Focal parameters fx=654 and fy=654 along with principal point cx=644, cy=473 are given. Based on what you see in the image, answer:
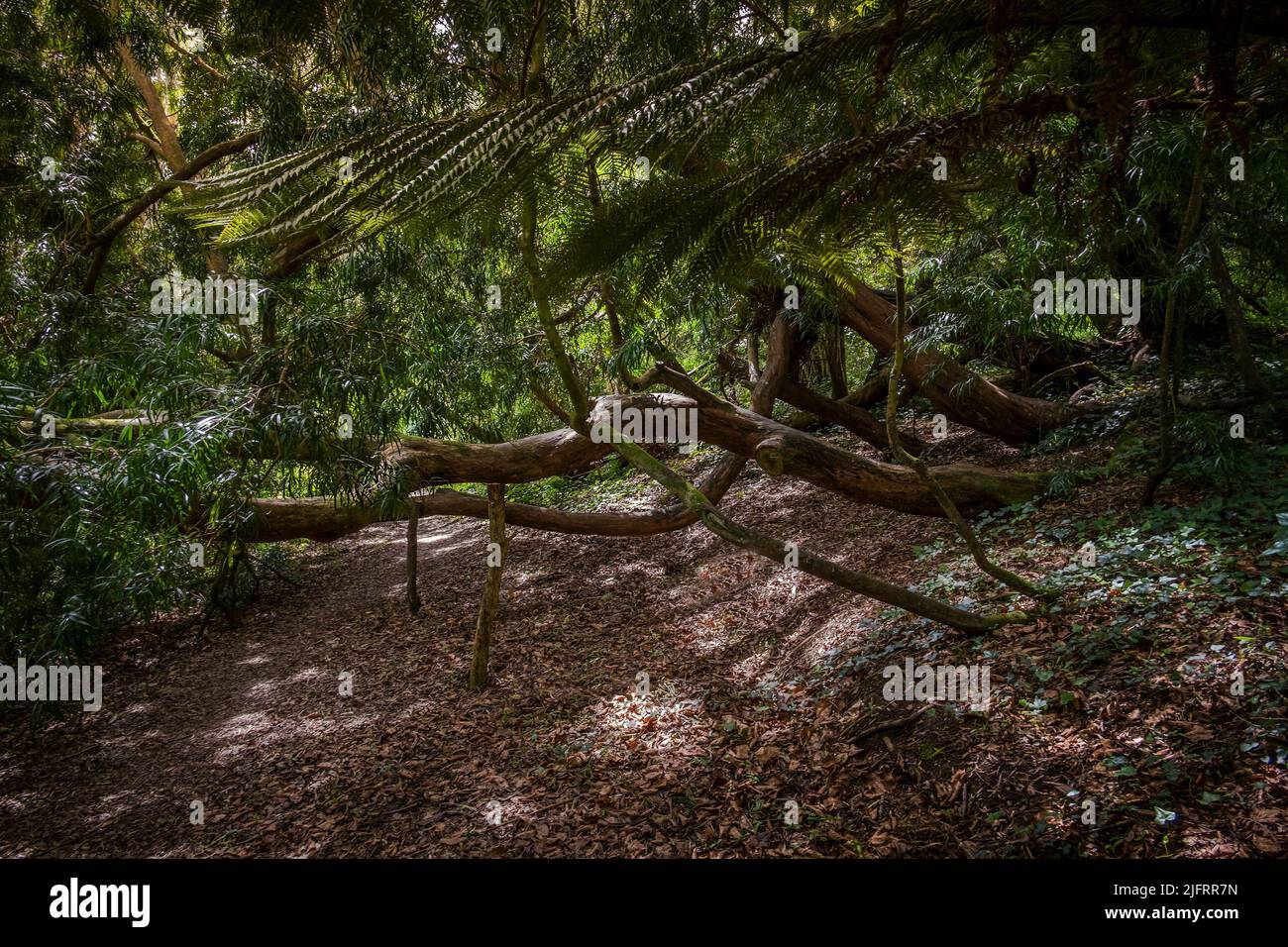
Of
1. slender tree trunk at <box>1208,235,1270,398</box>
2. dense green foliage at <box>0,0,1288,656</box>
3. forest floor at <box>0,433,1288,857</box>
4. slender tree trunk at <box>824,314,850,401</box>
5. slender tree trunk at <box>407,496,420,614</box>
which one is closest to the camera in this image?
dense green foliage at <box>0,0,1288,656</box>

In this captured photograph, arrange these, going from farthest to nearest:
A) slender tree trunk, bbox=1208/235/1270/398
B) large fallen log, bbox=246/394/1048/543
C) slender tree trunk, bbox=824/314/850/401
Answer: slender tree trunk, bbox=824/314/850/401
large fallen log, bbox=246/394/1048/543
slender tree trunk, bbox=1208/235/1270/398

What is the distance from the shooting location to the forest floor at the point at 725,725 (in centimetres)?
252

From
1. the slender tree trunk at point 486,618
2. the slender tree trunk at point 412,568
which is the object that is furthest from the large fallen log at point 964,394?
the slender tree trunk at point 412,568

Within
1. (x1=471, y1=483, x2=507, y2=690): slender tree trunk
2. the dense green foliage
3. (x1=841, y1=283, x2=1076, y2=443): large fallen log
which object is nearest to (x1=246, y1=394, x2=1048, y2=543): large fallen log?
the dense green foliage

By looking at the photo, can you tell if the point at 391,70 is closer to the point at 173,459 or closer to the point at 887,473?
the point at 173,459

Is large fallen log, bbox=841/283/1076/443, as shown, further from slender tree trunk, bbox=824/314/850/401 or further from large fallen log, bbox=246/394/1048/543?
large fallen log, bbox=246/394/1048/543

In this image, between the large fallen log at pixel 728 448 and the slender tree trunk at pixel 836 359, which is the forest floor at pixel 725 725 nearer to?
the large fallen log at pixel 728 448

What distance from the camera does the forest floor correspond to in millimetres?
2518

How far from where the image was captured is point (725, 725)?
3.73 metres

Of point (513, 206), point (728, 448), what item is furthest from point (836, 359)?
point (513, 206)

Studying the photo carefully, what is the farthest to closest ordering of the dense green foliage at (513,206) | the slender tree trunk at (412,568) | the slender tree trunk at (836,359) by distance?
the slender tree trunk at (836,359) < the slender tree trunk at (412,568) < the dense green foliage at (513,206)

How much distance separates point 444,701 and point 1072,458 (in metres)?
5.17

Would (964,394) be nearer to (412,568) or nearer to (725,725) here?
(725,725)

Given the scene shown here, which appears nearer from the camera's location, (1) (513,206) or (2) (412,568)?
(1) (513,206)
